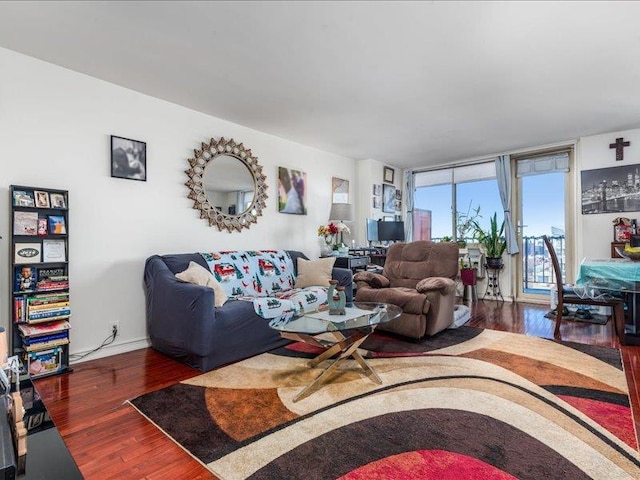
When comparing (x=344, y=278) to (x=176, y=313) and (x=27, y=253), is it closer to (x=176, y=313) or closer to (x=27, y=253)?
(x=176, y=313)

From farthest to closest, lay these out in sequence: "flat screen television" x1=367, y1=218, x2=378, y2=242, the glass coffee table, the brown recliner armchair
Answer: "flat screen television" x1=367, y1=218, x2=378, y2=242 < the brown recliner armchair < the glass coffee table

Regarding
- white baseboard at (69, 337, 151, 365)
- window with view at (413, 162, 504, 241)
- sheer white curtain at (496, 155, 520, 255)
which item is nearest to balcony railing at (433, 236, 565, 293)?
sheer white curtain at (496, 155, 520, 255)

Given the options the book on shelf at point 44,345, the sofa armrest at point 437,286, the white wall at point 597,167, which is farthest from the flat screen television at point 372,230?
the book on shelf at point 44,345

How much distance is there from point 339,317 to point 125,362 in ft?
6.14

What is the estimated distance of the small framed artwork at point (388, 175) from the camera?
631 cm

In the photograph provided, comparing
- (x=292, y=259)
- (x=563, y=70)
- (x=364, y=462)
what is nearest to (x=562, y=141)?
(x=563, y=70)

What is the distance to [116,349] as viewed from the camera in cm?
311

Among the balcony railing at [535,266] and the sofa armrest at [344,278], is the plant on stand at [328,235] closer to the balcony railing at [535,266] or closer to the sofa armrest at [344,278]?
the sofa armrest at [344,278]

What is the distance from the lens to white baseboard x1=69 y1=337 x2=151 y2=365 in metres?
2.91

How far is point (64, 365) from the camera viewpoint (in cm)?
265

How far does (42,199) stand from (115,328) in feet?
4.10

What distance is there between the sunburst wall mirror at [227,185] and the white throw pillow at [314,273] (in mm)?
892

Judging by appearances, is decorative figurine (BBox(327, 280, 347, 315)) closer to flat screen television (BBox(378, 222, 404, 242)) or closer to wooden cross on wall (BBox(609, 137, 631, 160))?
flat screen television (BBox(378, 222, 404, 242))

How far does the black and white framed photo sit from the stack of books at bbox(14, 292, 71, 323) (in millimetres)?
1149
